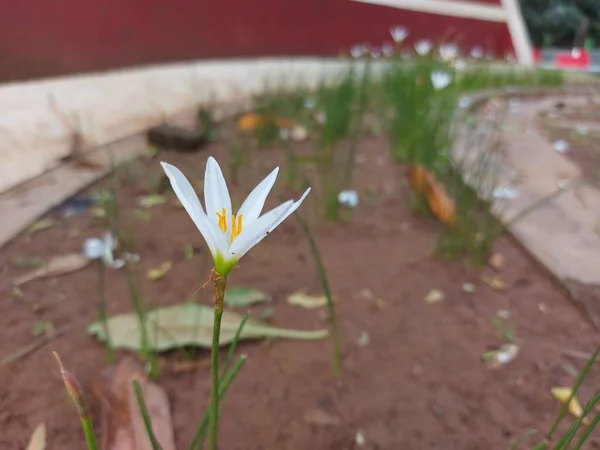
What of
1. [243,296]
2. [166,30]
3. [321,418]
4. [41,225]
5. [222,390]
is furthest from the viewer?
[166,30]

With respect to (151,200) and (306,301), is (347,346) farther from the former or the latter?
(151,200)

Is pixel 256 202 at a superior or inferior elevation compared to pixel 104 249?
superior

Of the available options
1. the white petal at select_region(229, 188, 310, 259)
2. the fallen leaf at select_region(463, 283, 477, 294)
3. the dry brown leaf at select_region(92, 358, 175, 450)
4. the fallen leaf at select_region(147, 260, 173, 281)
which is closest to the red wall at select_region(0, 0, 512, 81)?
the fallen leaf at select_region(147, 260, 173, 281)

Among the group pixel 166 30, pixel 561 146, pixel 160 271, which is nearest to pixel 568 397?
pixel 160 271

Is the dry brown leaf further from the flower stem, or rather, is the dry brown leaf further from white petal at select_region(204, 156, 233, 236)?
white petal at select_region(204, 156, 233, 236)

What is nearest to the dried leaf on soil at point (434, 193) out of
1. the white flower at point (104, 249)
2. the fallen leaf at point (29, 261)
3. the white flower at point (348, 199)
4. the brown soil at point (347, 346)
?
the brown soil at point (347, 346)

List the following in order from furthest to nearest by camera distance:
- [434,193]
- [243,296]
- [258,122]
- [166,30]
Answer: [166,30] → [258,122] → [434,193] → [243,296]

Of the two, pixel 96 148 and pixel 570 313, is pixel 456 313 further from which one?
pixel 96 148

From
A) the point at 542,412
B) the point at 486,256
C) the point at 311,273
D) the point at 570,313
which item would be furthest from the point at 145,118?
the point at 542,412
